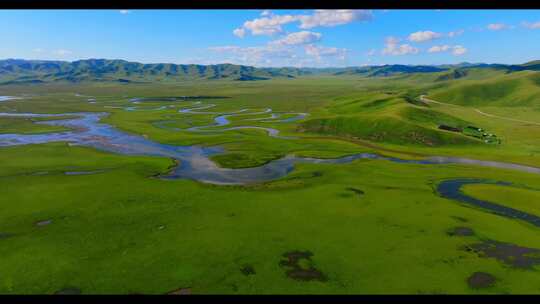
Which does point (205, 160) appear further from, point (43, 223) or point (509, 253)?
point (509, 253)

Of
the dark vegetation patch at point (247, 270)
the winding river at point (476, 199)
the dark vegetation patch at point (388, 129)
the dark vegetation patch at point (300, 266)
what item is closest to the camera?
the dark vegetation patch at point (300, 266)

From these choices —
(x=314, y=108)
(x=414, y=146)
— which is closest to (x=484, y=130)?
(x=414, y=146)

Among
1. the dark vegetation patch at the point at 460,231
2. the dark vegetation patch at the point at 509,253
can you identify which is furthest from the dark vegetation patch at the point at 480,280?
the dark vegetation patch at the point at 460,231

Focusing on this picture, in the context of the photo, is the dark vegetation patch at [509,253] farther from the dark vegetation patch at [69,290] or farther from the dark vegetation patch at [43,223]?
the dark vegetation patch at [43,223]

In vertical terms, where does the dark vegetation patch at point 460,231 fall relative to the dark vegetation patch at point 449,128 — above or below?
below

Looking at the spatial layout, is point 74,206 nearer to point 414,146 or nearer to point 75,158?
point 75,158

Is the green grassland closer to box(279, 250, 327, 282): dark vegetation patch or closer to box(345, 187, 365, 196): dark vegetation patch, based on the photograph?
box(345, 187, 365, 196): dark vegetation patch

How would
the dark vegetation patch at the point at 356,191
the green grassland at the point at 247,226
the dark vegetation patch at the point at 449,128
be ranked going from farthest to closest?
the dark vegetation patch at the point at 449,128 < the dark vegetation patch at the point at 356,191 < the green grassland at the point at 247,226
